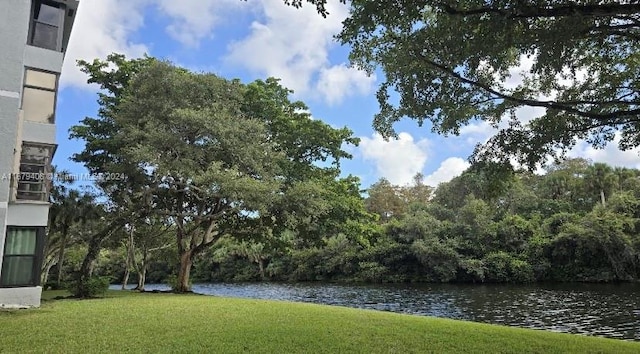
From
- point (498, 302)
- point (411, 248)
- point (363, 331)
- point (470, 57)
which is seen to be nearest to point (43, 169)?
point (363, 331)

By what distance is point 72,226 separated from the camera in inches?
1011

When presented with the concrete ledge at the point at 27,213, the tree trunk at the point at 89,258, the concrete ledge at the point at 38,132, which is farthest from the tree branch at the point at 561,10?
the tree trunk at the point at 89,258

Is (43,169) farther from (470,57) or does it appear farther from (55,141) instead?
(470,57)

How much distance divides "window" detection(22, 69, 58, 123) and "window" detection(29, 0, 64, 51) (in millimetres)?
1043

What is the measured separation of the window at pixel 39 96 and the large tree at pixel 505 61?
10.7m

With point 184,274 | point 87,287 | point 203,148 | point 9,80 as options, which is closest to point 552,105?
point 9,80

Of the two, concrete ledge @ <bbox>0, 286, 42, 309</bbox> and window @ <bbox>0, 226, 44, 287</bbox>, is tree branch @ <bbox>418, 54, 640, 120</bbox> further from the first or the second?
concrete ledge @ <bbox>0, 286, 42, 309</bbox>

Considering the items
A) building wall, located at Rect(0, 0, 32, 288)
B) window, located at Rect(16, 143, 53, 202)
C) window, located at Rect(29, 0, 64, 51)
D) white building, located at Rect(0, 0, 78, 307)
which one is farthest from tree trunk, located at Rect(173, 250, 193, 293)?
window, located at Rect(29, 0, 64, 51)

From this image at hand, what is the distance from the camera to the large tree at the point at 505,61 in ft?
18.3

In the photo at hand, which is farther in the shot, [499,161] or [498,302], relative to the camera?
[498,302]

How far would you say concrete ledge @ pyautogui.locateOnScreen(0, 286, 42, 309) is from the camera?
12453 millimetres

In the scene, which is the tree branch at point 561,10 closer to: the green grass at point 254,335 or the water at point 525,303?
the green grass at point 254,335

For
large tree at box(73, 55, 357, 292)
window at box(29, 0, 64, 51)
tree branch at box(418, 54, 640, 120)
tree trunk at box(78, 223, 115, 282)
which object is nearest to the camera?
tree branch at box(418, 54, 640, 120)

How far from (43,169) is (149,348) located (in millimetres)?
9117
